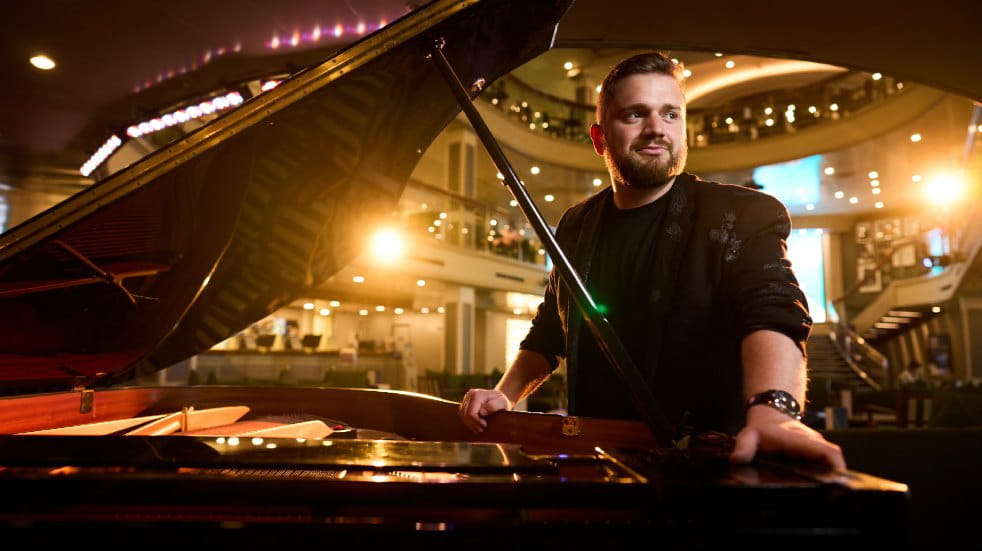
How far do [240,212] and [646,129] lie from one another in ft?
4.46

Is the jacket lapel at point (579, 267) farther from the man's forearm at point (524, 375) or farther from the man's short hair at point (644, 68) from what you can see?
the man's short hair at point (644, 68)

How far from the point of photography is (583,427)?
131cm

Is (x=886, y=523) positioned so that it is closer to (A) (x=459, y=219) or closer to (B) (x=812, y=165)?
(A) (x=459, y=219)

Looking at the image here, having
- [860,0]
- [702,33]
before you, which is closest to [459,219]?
[702,33]

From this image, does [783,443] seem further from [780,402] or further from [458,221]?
[458,221]

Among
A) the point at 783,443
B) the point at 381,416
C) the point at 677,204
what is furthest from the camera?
the point at 381,416

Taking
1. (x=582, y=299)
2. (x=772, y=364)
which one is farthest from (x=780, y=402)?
(x=582, y=299)

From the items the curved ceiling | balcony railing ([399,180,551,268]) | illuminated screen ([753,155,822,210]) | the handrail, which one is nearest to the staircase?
the handrail

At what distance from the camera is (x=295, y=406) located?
255cm

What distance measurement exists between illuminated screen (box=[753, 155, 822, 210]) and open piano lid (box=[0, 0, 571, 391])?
1429cm

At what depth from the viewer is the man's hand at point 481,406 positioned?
4.73ft

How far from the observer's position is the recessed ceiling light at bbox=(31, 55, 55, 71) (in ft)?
19.0

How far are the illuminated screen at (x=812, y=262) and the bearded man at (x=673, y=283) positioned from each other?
76.3 feet

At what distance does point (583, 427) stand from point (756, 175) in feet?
55.5
